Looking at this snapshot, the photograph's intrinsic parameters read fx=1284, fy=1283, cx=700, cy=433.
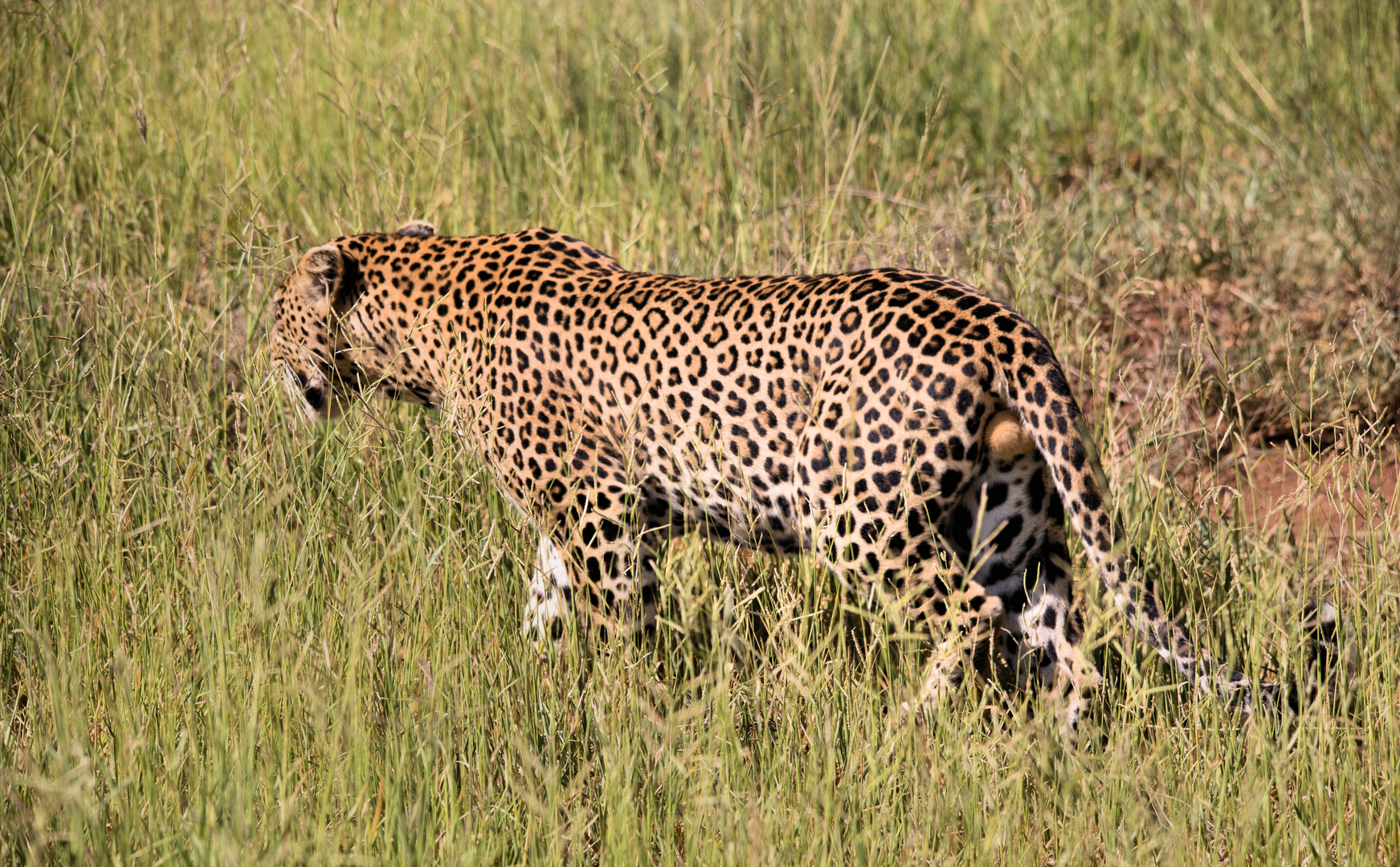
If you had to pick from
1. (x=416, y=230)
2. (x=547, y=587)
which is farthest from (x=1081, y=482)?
(x=416, y=230)

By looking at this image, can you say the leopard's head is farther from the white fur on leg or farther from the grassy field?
the white fur on leg

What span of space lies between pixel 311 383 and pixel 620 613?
4.36ft

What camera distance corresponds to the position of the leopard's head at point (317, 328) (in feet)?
13.0

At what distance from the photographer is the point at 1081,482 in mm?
2977

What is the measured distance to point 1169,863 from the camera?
213 cm

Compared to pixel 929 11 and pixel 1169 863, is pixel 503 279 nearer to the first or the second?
pixel 1169 863

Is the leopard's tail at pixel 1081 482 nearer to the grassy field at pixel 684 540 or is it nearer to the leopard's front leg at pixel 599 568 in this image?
the grassy field at pixel 684 540

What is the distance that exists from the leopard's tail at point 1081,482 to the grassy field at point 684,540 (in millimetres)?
86

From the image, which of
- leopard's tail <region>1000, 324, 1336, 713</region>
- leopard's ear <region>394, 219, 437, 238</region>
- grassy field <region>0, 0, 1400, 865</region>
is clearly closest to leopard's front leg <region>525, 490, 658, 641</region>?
grassy field <region>0, 0, 1400, 865</region>

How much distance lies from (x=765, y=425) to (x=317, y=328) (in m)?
1.62

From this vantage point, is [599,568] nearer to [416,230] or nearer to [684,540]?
[684,540]

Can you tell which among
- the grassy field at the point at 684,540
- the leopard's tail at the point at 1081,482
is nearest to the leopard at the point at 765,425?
the leopard's tail at the point at 1081,482

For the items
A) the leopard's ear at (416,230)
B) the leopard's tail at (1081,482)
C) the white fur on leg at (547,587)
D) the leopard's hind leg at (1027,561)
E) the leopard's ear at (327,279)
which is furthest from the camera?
the leopard's ear at (416,230)

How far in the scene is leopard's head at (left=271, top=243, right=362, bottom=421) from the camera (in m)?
3.97
